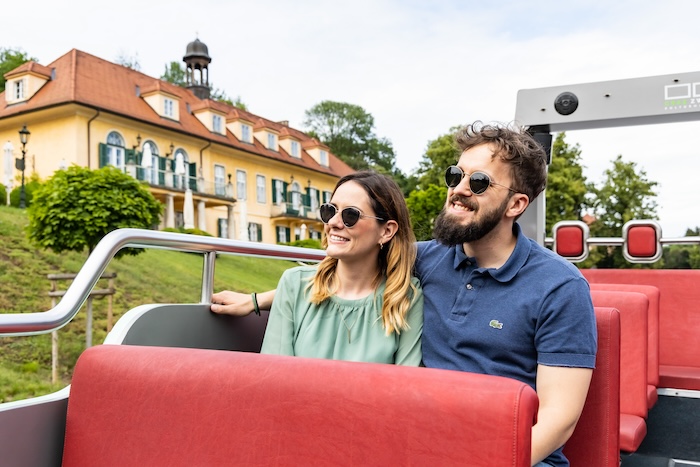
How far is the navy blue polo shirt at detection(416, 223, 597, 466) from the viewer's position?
1.90 metres

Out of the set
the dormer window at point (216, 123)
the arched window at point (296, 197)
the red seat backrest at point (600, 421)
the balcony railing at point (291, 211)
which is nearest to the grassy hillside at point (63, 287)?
the red seat backrest at point (600, 421)

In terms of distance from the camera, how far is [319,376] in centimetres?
151

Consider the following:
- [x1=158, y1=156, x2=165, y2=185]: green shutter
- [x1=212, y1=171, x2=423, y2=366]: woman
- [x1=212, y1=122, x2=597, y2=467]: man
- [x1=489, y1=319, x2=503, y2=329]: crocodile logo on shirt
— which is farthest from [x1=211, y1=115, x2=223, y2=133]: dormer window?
[x1=489, y1=319, x2=503, y2=329]: crocodile logo on shirt

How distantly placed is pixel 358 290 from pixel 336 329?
0.16 m

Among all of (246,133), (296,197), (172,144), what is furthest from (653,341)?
(296,197)

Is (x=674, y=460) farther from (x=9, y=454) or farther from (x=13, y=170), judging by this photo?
(x=13, y=170)

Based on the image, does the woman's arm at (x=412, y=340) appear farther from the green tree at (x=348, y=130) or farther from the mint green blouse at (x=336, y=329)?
the green tree at (x=348, y=130)

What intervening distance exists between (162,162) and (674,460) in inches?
1102

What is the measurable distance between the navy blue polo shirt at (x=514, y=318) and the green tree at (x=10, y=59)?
132ft

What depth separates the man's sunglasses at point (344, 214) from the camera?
7.66 ft

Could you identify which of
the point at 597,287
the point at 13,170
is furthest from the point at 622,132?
the point at 13,170

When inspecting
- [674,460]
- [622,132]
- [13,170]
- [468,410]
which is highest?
[13,170]

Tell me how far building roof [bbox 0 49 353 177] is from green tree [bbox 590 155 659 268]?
1558 cm

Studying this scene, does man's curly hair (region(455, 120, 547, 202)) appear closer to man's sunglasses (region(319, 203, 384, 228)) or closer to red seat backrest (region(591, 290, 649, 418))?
man's sunglasses (region(319, 203, 384, 228))
